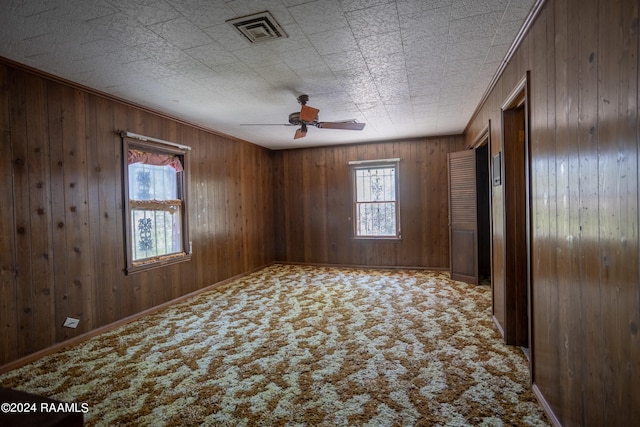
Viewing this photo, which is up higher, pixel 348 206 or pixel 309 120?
pixel 309 120

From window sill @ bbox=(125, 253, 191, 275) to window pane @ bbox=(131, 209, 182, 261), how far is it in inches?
3.3

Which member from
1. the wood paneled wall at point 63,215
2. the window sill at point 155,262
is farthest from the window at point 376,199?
the window sill at point 155,262

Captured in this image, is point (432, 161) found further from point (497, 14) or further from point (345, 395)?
point (345, 395)

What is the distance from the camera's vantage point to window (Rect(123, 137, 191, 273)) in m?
3.79

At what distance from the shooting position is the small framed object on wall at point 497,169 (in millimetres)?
2961

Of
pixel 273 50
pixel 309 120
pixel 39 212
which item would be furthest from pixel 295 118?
pixel 39 212

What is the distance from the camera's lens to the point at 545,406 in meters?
1.90

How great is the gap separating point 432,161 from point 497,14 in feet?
13.1

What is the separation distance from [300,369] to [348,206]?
4.24 m

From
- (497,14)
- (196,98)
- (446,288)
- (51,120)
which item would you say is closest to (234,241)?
(196,98)

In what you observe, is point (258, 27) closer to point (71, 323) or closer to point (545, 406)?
point (545, 406)

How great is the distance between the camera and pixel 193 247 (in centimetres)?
470

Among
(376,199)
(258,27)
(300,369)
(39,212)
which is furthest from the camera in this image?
(376,199)

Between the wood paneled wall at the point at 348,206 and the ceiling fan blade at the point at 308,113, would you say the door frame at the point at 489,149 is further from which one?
the ceiling fan blade at the point at 308,113
